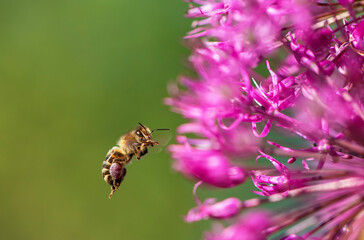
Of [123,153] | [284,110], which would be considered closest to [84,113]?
[123,153]

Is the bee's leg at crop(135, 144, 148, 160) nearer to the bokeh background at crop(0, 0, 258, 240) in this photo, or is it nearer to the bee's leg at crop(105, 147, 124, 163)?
the bee's leg at crop(105, 147, 124, 163)

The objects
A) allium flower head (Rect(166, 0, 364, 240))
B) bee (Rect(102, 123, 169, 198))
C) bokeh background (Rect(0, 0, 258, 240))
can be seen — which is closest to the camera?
allium flower head (Rect(166, 0, 364, 240))

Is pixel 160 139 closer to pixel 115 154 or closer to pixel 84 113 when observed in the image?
pixel 115 154

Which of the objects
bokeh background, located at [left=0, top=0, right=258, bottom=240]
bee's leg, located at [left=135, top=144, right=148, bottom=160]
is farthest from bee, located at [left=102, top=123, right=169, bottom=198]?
bokeh background, located at [left=0, top=0, right=258, bottom=240]

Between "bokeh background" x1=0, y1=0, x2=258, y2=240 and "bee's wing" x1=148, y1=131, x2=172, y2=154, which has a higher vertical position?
"bee's wing" x1=148, y1=131, x2=172, y2=154

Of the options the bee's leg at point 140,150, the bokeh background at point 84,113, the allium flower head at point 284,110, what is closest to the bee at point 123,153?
the bee's leg at point 140,150

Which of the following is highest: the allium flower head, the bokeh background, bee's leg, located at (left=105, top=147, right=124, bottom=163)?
the allium flower head

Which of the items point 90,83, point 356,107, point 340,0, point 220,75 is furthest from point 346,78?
point 90,83
